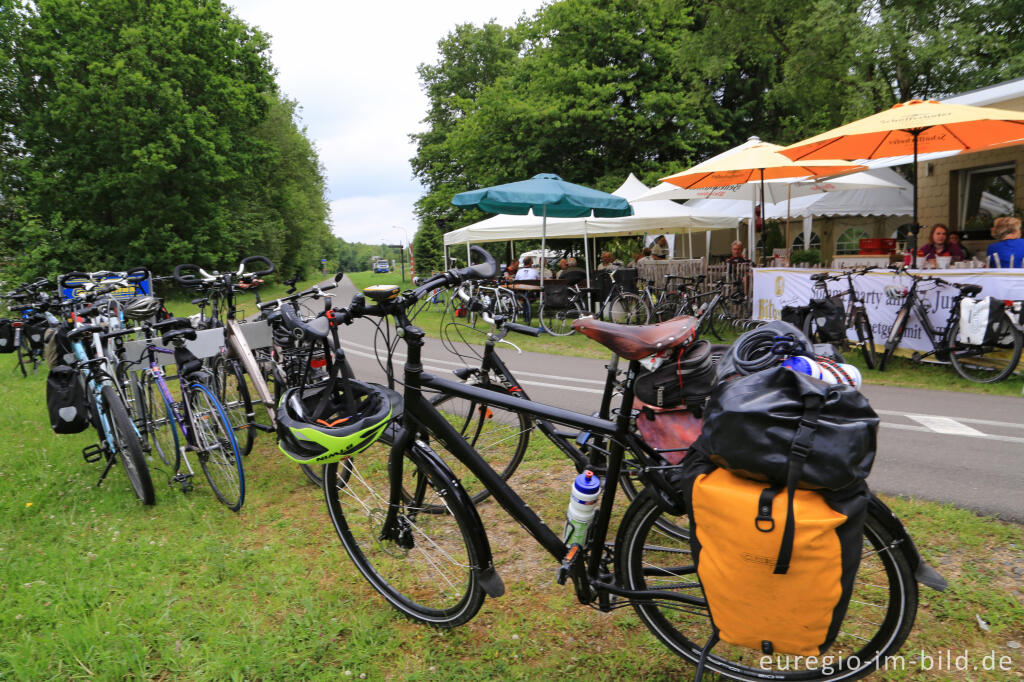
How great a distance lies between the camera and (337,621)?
2.84 meters

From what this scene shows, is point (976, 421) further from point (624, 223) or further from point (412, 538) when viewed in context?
point (624, 223)

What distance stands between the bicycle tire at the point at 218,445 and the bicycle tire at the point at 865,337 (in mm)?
7700

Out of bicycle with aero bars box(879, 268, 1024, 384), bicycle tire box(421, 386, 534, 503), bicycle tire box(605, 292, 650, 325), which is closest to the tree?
bicycle tire box(605, 292, 650, 325)

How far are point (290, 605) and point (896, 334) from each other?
7957 millimetres

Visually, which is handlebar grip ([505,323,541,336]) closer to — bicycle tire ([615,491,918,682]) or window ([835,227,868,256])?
bicycle tire ([615,491,918,682])

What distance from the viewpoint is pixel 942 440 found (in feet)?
16.4

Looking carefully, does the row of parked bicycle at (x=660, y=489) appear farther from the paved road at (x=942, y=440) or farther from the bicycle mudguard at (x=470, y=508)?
the paved road at (x=942, y=440)

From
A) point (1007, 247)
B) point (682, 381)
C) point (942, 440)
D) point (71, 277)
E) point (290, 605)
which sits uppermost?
point (1007, 247)

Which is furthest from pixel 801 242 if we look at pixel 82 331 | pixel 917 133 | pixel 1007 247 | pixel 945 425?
pixel 82 331

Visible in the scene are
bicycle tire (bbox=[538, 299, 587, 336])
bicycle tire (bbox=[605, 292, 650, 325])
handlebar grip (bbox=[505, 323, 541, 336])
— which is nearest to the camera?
handlebar grip (bbox=[505, 323, 541, 336])

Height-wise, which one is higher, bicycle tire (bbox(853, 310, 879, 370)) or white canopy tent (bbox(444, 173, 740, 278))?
white canopy tent (bbox(444, 173, 740, 278))

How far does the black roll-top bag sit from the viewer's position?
1.62 m

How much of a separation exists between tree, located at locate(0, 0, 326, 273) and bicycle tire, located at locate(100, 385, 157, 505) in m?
25.3

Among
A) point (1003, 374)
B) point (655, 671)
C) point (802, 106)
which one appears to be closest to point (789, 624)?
point (655, 671)
